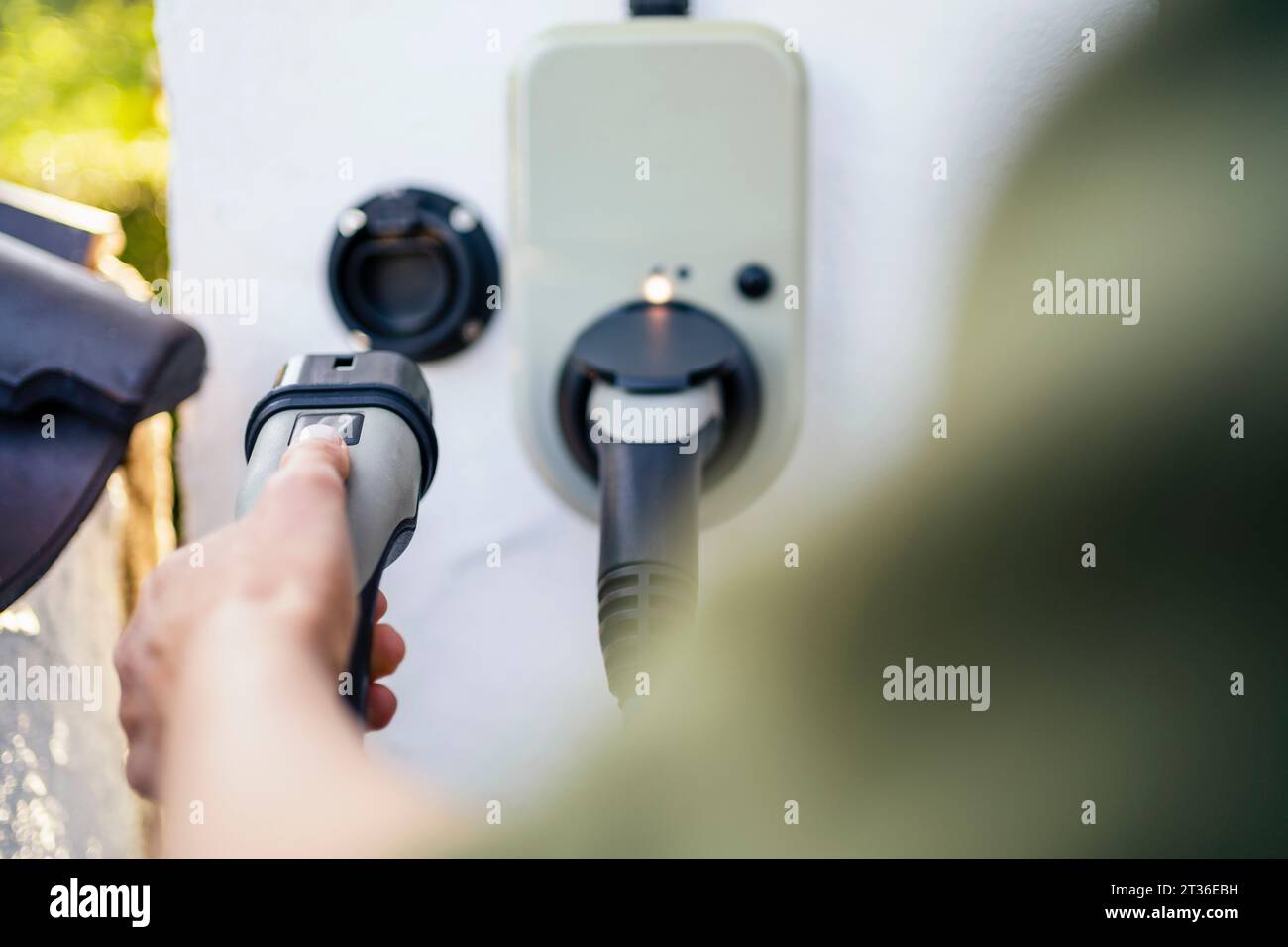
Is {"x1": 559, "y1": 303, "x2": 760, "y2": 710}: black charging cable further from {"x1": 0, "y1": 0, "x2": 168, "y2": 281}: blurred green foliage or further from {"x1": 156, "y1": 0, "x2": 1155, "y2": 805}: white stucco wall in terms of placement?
{"x1": 0, "y1": 0, "x2": 168, "y2": 281}: blurred green foliage

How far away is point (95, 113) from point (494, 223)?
84cm

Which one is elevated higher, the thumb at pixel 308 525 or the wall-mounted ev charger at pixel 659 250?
the wall-mounted ev charger at pixel 659 250

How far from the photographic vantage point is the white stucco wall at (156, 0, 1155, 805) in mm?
407

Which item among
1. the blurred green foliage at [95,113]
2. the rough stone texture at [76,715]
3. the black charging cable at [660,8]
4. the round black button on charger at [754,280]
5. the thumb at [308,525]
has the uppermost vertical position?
the blurred green foliage at [95,113]

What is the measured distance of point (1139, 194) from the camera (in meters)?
0.40

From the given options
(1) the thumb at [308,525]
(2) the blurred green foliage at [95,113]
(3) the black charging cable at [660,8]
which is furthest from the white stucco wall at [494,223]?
(2) the blurred green foliage at [95,113]

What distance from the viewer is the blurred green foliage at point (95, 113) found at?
83 cm

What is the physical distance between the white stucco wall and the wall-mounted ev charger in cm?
2

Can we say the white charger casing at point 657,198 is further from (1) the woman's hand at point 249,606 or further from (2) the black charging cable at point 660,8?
(1) the woman's hand at point 249,606

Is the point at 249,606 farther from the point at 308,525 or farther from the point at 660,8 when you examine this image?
the point at 660,8

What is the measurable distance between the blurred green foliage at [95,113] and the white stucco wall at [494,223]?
45 cm

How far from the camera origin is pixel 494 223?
1.39ft
